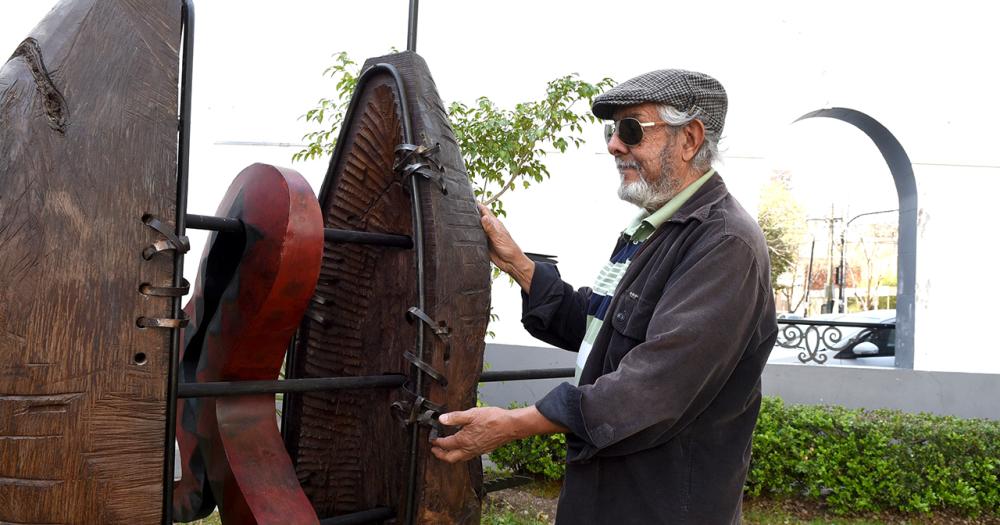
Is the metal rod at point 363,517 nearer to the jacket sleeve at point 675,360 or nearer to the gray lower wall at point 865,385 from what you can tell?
the jacket sleeve at point 675,360

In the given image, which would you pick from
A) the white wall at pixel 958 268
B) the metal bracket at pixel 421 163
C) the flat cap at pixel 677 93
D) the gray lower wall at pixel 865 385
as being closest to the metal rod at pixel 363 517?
the metal bracket at pixel 421 163

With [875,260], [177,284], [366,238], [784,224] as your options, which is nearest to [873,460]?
[366,238]

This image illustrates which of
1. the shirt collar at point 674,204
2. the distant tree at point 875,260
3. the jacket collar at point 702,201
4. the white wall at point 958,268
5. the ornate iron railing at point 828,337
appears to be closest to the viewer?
the jacket collar at point 702,201

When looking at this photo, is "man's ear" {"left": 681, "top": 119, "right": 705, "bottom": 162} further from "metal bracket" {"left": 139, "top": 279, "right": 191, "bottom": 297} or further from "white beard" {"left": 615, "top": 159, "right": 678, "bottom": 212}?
"metal bracket" {"left": 139, "top": 279, "right": 191, "bottom": 297}

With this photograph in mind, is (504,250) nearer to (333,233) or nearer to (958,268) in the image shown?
(333,233)

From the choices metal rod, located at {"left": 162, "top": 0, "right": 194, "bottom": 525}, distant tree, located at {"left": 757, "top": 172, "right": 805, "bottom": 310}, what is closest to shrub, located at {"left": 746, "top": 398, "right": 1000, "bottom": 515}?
metal rod, located at {"left": 162, "top": 0, "right": 194, "bottom": 525}

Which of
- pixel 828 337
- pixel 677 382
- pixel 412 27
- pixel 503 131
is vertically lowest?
pixel 828 337

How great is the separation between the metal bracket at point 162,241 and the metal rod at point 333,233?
0.16m

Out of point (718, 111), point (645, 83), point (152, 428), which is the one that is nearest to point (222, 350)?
point (152, 428)

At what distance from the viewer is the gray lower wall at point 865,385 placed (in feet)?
22.8

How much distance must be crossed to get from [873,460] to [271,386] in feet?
16.7

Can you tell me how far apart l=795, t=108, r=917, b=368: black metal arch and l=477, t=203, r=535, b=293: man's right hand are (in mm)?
5810

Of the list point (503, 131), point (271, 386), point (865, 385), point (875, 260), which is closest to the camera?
point (271, 386)

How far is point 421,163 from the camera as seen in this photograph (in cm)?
161
